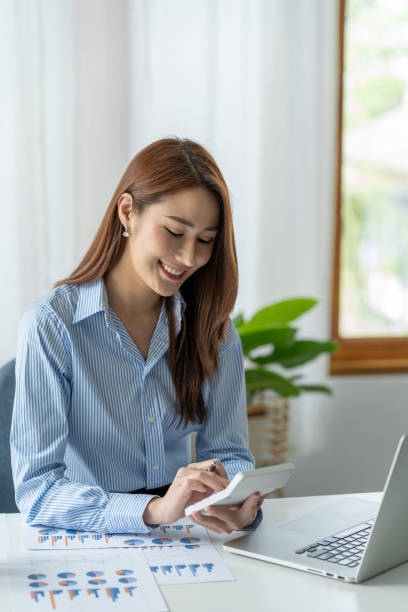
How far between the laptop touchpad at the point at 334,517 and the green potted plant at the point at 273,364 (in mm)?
1009

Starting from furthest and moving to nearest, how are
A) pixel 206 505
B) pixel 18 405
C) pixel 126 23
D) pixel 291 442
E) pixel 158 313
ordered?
pixel 291 442
pixel 126 23
pixel 158 313
pixel 18 405
pixel 206 505

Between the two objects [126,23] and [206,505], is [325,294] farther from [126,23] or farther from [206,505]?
[206,505]

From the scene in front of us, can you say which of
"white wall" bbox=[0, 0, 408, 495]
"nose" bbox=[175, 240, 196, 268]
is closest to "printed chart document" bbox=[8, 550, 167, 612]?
"nose" bbox=[175, 240, 196, 268]

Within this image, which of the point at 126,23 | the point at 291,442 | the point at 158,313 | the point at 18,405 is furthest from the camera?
the point at 291,442

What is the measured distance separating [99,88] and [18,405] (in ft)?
4.77

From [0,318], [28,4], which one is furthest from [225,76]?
[0,318]

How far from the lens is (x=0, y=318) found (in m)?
2.42

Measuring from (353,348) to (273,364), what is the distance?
1.86ft

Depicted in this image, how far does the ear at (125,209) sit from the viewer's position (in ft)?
4.75

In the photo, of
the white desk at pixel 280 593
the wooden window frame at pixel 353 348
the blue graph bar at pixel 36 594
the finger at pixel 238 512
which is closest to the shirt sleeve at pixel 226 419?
the finger at pixel 238 512

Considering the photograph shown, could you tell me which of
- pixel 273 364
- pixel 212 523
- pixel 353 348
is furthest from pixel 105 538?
pixel 353 348

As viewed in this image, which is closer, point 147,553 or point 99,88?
point 147,553

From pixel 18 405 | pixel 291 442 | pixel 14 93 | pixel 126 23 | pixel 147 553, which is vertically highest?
pixel 126 23

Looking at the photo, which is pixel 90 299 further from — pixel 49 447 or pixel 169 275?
pixel 49 447
